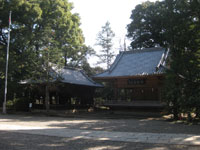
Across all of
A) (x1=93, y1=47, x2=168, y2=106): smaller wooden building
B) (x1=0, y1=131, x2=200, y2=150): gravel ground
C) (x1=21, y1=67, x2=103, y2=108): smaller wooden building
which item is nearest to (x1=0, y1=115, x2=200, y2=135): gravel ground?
(x1=0, y1=131, x2=200, y2=150): gravel ground

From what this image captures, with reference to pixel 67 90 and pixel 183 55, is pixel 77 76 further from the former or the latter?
pixel 183 55

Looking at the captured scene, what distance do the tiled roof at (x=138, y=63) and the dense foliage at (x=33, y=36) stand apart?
18.6 feet

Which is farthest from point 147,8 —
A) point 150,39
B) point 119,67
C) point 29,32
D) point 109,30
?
point 29,32

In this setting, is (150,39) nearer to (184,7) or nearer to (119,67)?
(119,67)

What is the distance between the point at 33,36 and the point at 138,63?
42.3ft

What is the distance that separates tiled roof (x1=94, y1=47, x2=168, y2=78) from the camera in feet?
61.6

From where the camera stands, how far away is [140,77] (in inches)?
746

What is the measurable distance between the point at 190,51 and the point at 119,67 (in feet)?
32.8

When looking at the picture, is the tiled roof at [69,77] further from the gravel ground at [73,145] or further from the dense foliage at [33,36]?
the gravel ground at [73,145]

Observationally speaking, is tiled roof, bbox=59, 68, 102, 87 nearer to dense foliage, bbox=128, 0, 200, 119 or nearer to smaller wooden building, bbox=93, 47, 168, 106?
smaller wooden building, bbox=93, 47, 168, 106

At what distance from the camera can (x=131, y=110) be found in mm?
19172

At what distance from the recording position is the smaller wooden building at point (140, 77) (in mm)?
18109

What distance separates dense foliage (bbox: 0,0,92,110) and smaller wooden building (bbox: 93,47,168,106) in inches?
223

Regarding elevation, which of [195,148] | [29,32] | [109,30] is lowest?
[195,148]
